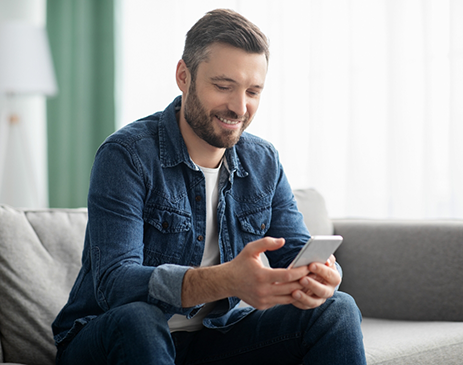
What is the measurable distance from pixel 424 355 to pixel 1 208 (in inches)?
43.9

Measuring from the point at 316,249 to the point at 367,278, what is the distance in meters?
0.83

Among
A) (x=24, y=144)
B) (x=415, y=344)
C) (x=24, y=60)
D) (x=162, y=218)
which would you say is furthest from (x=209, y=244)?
(x=24, y=144)

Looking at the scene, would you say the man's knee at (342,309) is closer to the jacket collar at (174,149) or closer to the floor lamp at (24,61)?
the jacket collar at (174,149)

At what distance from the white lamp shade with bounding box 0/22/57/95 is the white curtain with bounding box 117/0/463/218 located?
3.45ft

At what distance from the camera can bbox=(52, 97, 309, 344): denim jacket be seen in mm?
1014

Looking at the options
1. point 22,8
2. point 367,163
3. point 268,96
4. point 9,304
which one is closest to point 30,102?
point 22,8

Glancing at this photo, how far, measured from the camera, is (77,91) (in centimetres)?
348

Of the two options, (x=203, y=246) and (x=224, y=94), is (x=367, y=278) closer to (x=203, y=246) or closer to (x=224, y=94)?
(x=203, y=246)

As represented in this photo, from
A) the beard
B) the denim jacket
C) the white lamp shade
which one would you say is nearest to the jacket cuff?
the denim jacket

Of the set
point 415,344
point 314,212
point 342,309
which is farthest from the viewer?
A: point 314,212

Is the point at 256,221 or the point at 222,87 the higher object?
the point at 222,87

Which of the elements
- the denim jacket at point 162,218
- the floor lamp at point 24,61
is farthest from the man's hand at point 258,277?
the floor lamp at point 24,61

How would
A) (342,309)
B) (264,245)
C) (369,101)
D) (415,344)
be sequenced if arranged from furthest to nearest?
(369,101)
(415,344)
(342,309)
(264,245)

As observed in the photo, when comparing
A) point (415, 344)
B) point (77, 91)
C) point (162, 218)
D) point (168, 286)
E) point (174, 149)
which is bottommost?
point (415, 344)
